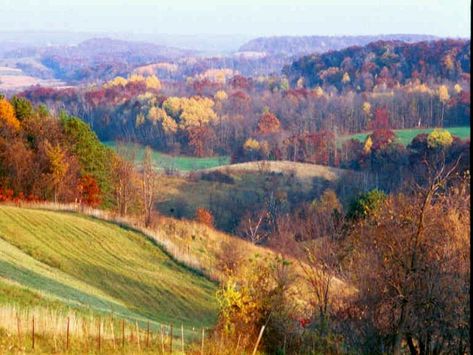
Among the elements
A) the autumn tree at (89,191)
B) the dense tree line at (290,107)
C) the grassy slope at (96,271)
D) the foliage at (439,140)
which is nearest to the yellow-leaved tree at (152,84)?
the dense tree line at (290,107)

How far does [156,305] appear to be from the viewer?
2720 cm

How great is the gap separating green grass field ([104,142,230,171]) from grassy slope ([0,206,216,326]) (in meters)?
73.0

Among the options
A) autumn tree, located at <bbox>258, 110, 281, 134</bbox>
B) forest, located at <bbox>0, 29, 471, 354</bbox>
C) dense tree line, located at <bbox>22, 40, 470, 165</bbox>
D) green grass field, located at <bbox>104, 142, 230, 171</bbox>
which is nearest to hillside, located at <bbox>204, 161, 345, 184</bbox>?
forest, located at <bbox>0, 29, 471, 354</bbox>

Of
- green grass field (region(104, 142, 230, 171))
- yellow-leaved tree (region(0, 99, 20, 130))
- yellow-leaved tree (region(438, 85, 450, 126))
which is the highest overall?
yellow-leaved tree (region(0, 99, 20, 130))

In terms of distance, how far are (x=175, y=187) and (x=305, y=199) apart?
15622 millimetres

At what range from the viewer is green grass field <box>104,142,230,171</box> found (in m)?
113

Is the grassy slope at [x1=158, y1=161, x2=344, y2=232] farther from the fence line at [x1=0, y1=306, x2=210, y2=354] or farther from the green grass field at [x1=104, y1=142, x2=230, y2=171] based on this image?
the fence line at [x1=0, y1=306, x2=210, y2=354]

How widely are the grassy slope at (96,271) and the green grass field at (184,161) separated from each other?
73048 mm

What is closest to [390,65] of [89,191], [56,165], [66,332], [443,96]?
[443,96]

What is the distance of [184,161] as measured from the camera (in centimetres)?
12212

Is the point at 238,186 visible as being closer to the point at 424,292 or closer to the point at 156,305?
the point at 156,305

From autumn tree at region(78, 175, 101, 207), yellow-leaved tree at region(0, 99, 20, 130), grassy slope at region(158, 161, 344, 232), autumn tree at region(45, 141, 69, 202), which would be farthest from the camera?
grassy slope at region(158, 161, 344, 232)

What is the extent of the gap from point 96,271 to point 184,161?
92.7 metres

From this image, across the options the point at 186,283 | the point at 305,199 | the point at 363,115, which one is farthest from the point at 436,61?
the point at 186,283
